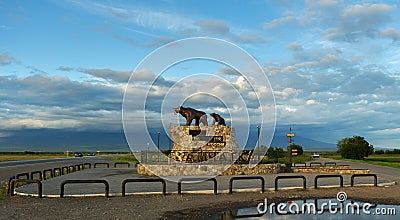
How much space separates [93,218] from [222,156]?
17.7m

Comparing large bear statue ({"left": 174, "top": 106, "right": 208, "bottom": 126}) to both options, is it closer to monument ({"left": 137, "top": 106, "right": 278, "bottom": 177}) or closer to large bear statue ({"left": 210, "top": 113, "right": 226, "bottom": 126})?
monument ({"left": 137, "top": 106, "right": 278, "bottom": 177})

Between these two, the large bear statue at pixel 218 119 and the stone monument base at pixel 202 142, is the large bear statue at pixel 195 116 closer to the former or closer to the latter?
the large bear statue at pixel 218 119

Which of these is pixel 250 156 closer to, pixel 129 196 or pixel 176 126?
pixel 176 126

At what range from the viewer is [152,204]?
13680mm

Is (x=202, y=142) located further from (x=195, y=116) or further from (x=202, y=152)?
(x=195, y=116)

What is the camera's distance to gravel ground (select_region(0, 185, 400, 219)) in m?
11.7

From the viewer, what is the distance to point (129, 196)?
1552 cm

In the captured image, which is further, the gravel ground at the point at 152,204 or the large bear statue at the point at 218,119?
the large bear statue at the point at 218,119

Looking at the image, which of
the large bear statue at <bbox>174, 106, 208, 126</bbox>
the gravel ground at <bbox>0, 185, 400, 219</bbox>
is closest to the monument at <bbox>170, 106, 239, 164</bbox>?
the large bear statue at <bbox>174, 106, 208, 126</bbox>

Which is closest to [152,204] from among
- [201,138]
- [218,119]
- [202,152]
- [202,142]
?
[202,152]

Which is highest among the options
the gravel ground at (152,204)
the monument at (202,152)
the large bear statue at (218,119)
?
the large bear statue at (218,119)

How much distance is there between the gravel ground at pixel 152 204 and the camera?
11664mm

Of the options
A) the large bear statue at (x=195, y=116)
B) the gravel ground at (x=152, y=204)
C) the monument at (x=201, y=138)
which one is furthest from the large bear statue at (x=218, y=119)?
the gravel ground at (x=152, y=204)

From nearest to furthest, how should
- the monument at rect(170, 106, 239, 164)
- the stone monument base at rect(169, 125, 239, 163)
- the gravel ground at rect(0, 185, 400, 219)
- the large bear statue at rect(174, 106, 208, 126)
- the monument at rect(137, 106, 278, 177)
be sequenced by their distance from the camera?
the gravel ground at rect(0, 185, 400, 219) < the monument at rect(137, 106, 278, 177) < the stone monument base at rect(169, 125, 239, 163) < the monument at rect(170, 106, 239, 164) < the large bear statue at rect(174, 106, 208, 126)
